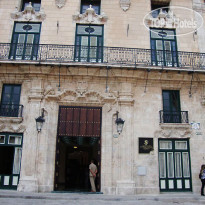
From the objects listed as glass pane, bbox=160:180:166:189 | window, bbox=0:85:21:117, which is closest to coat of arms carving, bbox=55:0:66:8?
window, bbox=0:85:21:117

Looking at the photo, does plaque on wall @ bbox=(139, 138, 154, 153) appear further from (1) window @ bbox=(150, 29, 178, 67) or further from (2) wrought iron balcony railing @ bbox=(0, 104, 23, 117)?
(2) wrought iron balcony railing @ bbox=(0, 104, 23, 117)

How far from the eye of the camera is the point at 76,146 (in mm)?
14953

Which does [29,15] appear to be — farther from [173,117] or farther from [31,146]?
[173,117]

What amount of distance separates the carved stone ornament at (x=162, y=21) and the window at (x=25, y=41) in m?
6.42

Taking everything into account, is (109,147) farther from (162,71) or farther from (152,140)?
(162,71)

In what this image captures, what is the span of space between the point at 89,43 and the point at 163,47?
4.22 meters

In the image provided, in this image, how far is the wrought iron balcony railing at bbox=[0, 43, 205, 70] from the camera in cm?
1209

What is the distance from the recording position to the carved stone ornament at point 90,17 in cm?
1313

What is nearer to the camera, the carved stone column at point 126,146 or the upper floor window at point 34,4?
the carved stone column at point 126,146

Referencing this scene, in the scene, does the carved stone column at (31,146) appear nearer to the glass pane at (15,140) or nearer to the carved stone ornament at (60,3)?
the glass pane at (15,140)

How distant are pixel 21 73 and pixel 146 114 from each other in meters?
6.72

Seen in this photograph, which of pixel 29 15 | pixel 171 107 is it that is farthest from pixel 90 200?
pixel 29 15

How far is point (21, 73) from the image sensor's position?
11.7m


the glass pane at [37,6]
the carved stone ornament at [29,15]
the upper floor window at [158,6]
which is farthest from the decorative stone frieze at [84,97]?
the upper floor window at [158,6]
